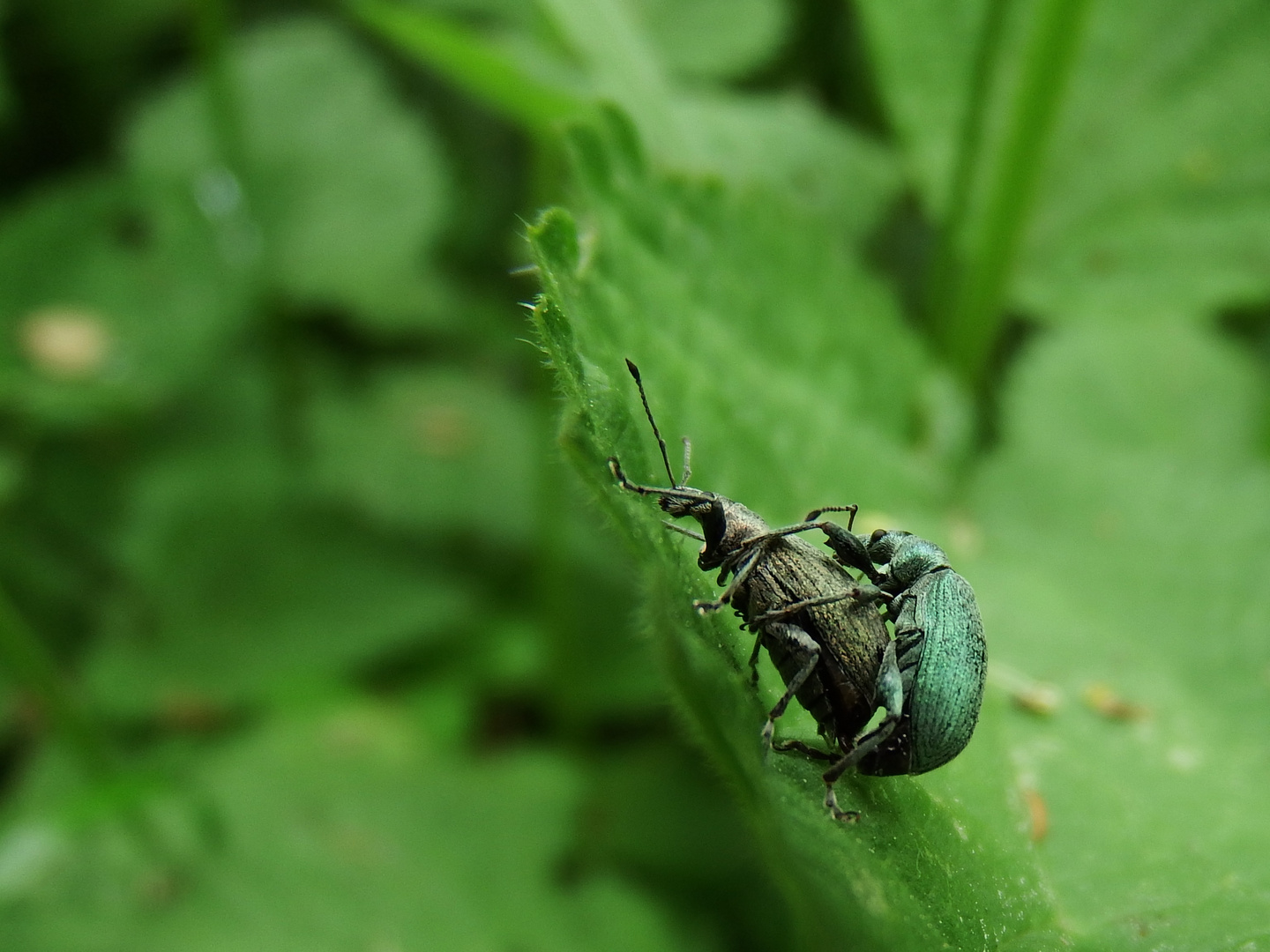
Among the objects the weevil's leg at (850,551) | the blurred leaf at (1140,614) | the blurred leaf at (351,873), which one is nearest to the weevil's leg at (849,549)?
the weevil's leg at (850,551)

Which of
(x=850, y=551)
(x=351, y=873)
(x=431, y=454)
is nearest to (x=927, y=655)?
(x=850, y=551)

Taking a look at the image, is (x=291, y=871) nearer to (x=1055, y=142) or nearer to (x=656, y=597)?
(x=656, y=597)

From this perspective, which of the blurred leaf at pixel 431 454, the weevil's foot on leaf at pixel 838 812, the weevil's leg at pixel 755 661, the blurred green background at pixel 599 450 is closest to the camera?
the weevil's foot on leaf at pixel 838 812

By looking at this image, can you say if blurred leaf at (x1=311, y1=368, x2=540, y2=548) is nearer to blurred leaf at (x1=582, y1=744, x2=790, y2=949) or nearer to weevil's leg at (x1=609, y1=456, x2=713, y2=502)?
blurred leaf at (x1=582, y1=744, x2=790, y2=949)

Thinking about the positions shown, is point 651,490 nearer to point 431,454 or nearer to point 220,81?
point 220,81

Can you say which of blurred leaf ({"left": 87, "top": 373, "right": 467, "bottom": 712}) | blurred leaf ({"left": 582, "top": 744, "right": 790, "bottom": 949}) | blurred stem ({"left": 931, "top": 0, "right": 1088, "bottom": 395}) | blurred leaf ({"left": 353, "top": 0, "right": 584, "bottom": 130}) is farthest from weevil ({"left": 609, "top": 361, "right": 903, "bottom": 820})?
blurred leaf ({"left": 87, "top": 373, "right": 467, "bottom": 712})

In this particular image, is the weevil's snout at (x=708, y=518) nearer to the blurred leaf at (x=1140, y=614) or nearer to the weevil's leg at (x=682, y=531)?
the weevil's leg at (x=682, y=531)
